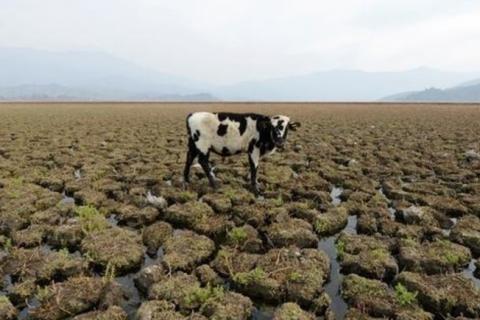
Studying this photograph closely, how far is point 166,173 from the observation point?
39.2 ft

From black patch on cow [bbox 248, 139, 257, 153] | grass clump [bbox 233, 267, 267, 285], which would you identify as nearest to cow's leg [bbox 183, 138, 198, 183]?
black patch on cow [bbox 248, 139, 257, 153]

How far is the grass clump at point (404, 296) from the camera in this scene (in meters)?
5.14

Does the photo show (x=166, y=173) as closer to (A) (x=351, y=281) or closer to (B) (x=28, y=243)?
(B) (x=28, y=243)

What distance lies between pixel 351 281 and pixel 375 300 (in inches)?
19.4

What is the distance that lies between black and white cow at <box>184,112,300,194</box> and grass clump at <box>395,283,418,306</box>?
5024 mm

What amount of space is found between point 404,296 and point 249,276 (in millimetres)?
2005

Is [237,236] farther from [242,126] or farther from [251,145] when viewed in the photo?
[242,126]

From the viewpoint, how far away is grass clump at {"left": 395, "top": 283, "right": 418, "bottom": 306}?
5.14 meters

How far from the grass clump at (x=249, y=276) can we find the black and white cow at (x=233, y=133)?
4.34 meters

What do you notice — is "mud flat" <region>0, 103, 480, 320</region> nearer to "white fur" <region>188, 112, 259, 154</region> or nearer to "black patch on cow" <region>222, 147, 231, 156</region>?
"black patch on cow" <region>222, 147, 231, 156</region>

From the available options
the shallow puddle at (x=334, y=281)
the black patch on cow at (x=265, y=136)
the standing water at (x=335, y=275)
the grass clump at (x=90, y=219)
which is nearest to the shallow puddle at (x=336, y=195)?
the standing water at (x=335, y=275)

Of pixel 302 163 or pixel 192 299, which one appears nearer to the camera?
pixel 192 299

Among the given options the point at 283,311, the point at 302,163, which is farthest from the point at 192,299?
the point at 302,163

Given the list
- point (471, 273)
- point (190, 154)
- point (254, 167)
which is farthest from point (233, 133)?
point (471, 273)
